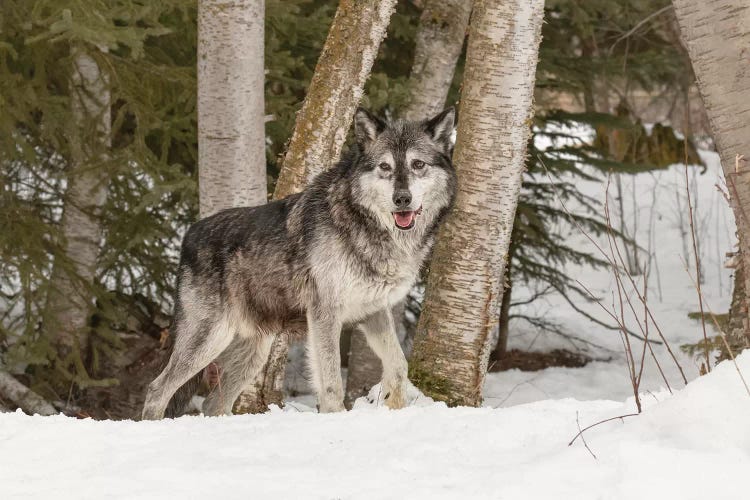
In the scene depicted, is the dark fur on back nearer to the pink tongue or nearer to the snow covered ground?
the pink tongue

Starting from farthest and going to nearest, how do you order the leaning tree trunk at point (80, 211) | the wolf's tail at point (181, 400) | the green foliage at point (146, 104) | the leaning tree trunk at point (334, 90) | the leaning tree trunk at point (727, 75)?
the leaning tree trunk at point (80, 211) → the green foliage at point (146, 104) → the leaning tree trunk at point (334, 90) → the wolf's tail at point (181, 400) → the leaning tree trunk at point (727, 75)

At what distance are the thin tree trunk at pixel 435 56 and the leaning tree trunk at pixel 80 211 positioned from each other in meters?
2.97

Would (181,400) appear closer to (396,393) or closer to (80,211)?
(396,393)

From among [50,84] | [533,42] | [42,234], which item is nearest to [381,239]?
[533,42]

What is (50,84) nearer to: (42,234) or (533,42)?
(42,234)

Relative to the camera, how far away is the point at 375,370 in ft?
31.6

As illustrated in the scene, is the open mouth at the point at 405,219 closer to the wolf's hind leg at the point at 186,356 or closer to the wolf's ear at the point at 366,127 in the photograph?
the wolf's ear at the point at 366,127

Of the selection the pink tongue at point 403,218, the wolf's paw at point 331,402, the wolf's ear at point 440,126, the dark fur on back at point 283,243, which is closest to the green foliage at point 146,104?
the dark fur on back at point 283,243

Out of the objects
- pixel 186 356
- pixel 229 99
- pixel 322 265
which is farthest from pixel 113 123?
pixel 322 265

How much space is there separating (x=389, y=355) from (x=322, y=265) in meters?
0.72

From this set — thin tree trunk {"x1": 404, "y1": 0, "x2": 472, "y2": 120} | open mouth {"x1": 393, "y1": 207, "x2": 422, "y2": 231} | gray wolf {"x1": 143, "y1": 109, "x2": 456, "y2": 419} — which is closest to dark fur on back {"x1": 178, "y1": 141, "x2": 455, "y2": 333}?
gray wolf {"x1": 143, "y1": 109, "x2": 456, "y2": 419}

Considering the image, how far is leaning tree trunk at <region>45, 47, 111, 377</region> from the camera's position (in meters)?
8.19

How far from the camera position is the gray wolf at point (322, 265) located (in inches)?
218

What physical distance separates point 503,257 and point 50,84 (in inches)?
205
